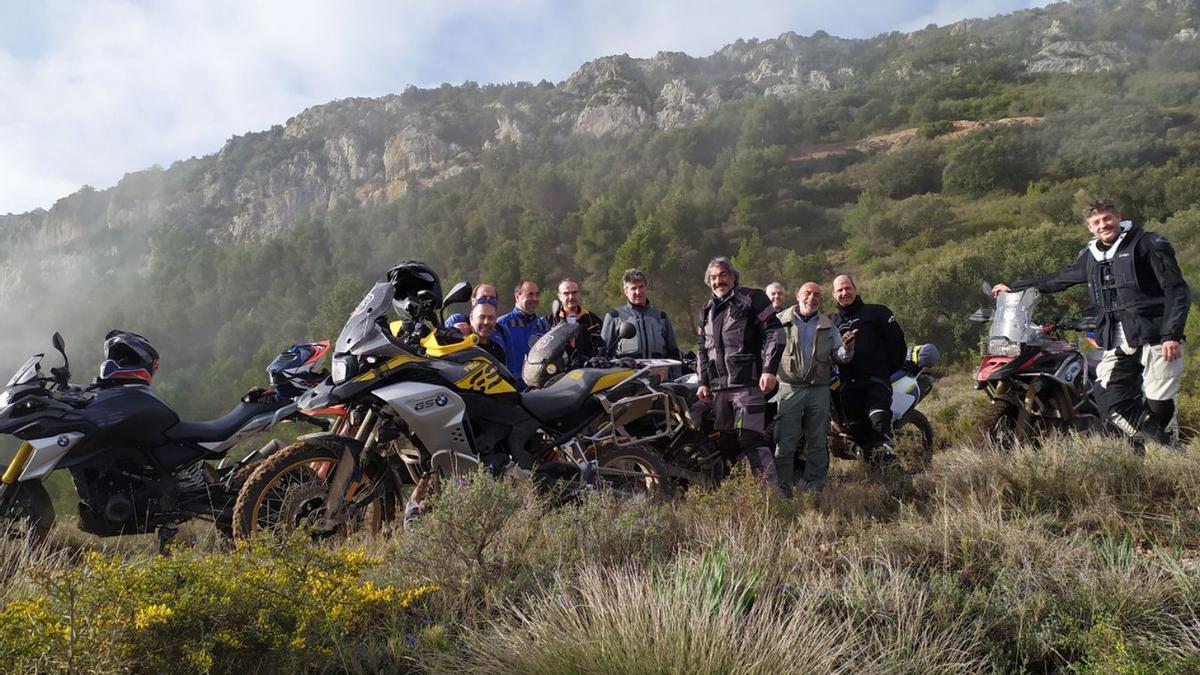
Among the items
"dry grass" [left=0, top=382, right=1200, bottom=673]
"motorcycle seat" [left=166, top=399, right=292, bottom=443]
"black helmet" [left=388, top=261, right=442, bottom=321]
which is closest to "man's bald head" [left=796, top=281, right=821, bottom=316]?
"dry grass" [left=0, top=382, right=1200, bottom=673]

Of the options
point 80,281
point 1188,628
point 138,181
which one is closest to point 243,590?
point 1188,628

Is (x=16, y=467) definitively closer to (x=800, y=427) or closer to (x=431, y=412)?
(x=431, y=412)

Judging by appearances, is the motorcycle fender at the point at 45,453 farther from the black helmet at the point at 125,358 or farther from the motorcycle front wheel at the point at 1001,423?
the motorcycle front wheel at the point at 1001,423

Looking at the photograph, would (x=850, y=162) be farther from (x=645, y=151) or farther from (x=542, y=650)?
(x=542, y=650)

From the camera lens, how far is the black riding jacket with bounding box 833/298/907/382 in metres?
5.51

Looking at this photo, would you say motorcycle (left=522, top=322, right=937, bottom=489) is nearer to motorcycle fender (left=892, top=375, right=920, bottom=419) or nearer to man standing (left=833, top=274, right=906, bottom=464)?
motorcycle fender (left=892, top=375, right=920, bottom=419)

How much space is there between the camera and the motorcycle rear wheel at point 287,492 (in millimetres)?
3221

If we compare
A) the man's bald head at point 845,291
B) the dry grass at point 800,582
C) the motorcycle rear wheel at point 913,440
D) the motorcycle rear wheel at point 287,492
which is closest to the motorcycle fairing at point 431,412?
the motorcycle rear wheel at point 287,492

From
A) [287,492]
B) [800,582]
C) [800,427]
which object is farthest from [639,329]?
[800,582]

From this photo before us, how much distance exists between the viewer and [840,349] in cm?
481

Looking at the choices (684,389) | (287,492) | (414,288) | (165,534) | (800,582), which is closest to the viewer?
(800,582)

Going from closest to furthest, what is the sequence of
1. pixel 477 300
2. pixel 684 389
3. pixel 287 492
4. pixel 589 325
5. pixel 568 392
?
pixel 287 492, pixel 568 392, pixel 684 389, pixel 477 300, pixel 589 325

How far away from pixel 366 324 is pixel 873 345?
3.87 metres

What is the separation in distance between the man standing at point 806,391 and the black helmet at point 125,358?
425 cm
